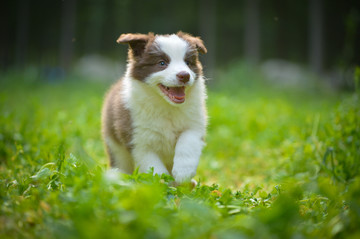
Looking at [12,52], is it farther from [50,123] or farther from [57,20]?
[50,123]

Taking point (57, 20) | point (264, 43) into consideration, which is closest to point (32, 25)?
point (57, 20)

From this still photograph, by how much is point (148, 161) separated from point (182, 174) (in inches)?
15.9

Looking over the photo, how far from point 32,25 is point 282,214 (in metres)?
21.5

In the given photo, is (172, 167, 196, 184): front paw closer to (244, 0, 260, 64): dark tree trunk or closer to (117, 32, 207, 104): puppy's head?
(117, 32, 207, 104): puppy's head

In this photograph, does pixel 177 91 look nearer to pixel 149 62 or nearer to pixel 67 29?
pixel 149 62

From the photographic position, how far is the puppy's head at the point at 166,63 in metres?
2.95

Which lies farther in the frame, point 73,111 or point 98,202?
point 73,111

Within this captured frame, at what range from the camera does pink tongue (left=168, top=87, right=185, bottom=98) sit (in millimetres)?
3010

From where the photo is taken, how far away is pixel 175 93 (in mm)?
3020

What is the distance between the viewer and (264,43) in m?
22.2

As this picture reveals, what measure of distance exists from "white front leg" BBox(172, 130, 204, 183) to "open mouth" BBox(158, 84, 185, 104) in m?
0.31

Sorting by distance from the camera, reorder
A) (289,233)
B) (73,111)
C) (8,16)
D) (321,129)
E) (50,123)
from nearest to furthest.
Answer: (289,233) → (321,129) → (50,123) → (73,111) → (8,16)

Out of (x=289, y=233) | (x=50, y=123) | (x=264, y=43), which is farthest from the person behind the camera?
(x=264, y=43)

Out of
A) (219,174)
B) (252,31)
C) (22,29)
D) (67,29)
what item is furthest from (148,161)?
(22,29)
